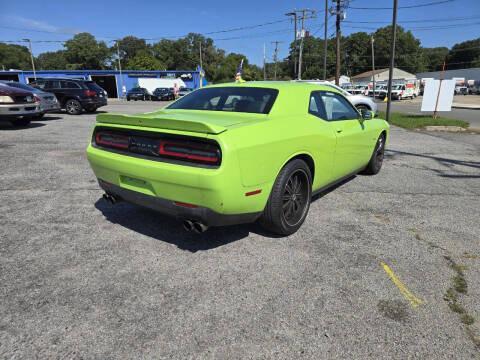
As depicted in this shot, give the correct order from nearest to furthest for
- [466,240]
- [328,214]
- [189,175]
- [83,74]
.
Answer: [189,175] → [466,240] → [328,214] → [83,74]

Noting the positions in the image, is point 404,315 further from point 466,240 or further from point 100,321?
point 100,321

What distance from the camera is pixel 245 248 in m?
3.17

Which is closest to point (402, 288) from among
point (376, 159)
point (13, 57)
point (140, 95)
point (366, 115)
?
point (366, 115)

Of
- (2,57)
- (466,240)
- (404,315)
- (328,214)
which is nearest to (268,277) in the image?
(404,315)

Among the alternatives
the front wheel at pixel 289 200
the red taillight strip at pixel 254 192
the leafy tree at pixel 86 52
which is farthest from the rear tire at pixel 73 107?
the leafy tree at pixel 86 52

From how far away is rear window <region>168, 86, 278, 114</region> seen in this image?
348 cm

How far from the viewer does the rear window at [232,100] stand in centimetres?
348

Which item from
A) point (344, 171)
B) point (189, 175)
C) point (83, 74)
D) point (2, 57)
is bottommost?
point (344, 171)

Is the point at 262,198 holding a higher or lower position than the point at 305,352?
higher

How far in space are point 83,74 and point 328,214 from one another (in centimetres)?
5083

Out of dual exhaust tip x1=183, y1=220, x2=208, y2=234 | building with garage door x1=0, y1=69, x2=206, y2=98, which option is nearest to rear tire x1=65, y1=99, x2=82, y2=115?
dual exhaust tip x1=183, y1=220, x2=208, y2=234

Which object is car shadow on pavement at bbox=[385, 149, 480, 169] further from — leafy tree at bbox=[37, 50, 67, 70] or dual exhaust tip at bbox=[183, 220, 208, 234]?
leafy tree at bbox=[37, 50, 67, 70]

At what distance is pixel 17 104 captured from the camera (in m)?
9.91

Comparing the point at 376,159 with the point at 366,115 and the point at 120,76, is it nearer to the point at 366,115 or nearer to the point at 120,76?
the point at 366,115
